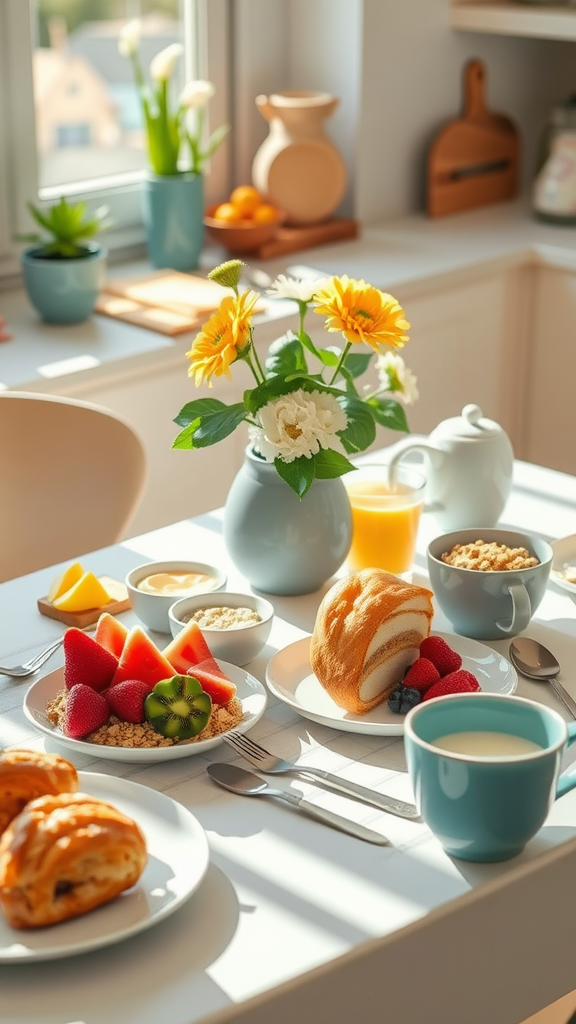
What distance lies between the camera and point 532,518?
Result: 4.93 ft

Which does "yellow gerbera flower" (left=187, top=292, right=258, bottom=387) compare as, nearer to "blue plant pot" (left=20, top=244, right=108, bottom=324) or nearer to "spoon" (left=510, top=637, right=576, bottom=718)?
"spoon" (left=510, top=637, right=576, bottom=718)

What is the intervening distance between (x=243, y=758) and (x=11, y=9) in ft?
5.68

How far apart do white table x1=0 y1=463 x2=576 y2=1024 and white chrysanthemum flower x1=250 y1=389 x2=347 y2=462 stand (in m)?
0.26

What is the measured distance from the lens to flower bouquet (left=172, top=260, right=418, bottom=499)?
1.18 metres

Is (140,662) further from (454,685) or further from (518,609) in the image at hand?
(518,609)

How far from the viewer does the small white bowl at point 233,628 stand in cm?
116

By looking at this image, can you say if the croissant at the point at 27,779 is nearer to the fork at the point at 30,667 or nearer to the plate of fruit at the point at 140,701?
the plate of fruit at the point at 140,701

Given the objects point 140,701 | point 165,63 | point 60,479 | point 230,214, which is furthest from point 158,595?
point 230,214

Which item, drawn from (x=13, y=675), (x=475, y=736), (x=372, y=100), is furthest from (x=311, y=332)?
(x=475, y=736)

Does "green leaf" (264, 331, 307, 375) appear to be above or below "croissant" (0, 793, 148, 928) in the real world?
above

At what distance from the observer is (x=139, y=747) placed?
1019mm

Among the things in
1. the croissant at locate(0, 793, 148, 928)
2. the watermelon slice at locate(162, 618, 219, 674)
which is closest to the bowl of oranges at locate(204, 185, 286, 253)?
the watermelon slice at locate(162, 618, 219, 674)

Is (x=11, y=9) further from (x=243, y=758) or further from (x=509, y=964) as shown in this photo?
(x=509, y=964)

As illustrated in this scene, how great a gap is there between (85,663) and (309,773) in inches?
7.8
